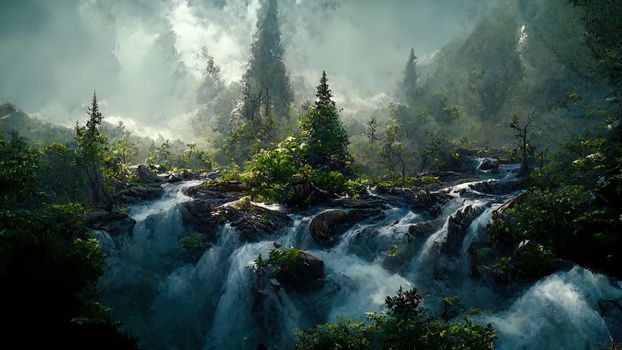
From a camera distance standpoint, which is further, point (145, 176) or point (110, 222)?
point (145, 176)

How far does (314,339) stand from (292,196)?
1426 centimetres

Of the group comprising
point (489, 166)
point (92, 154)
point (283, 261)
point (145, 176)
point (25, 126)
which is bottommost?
point (283, 261)

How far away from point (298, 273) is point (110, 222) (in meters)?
11.7

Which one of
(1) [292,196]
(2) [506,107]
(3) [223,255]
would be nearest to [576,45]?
(2) [506,107]

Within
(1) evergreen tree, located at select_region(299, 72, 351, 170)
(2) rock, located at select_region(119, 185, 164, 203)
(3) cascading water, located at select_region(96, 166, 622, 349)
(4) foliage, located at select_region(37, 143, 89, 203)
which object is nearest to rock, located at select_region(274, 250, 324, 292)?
(3) cascading water, located at select_region(96, 166, 622, 349)

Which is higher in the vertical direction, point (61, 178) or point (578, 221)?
point (61, 178)

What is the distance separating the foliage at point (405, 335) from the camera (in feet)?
34.2

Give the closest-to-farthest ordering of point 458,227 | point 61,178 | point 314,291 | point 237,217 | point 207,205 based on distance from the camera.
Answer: point 314,291 → point 458,227 → point 237,217 → point 207,205 → point 61,178

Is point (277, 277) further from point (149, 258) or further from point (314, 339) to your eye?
point (149, 258)

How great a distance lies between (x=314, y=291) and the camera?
18.3 m

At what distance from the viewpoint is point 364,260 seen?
20.1 metres

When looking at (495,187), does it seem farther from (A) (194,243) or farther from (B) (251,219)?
(A) (194,243)

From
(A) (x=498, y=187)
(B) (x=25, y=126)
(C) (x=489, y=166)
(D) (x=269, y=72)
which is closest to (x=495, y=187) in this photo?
(A) (x=498, y=187)

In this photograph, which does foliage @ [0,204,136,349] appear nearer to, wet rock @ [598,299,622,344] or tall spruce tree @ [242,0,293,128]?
wet rock @ [598,299,622,344]
